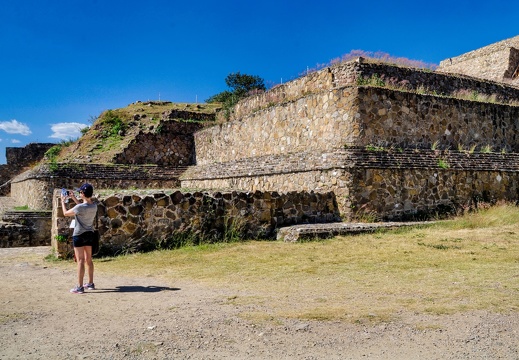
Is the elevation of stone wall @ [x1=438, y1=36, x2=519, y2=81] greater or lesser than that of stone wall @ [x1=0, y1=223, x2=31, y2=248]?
greater

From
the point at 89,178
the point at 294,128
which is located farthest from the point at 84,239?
the point at 89,178

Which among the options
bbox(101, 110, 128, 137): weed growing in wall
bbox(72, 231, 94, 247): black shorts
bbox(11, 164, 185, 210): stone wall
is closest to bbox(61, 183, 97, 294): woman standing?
bbox(72, 231, 94, 247): black shorts

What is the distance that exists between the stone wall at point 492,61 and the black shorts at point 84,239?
2487cm

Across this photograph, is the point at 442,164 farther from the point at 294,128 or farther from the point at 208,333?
the point at 208,333

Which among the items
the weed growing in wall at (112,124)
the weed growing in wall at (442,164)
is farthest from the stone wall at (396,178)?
the weed growing in wall at (112,124)

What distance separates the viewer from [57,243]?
9008 millimetres

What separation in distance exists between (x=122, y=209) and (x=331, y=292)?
210 inches

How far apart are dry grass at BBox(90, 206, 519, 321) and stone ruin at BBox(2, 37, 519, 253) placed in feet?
3.28

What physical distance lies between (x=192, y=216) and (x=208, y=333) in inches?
245

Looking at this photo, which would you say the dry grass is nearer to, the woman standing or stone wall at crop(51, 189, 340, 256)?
stone wall at crop(51, 189, 340, 256)

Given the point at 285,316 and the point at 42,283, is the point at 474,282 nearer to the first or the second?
the point at 285,316

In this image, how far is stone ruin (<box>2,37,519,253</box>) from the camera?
34.2ft

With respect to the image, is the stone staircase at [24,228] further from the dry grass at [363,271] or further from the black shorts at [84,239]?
the black shorts at [84,239]

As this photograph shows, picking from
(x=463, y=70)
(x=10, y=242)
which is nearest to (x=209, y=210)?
(x=10, y=242)
